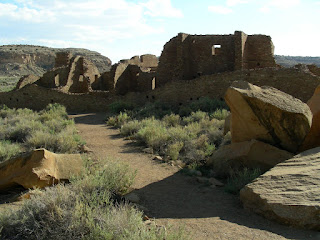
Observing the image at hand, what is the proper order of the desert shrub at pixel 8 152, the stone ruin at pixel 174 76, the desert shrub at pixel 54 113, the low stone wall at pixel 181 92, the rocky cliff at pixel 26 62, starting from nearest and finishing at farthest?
the desert shrub at pixel 8 152
the low stone wall at pixel 181 92
the desert shrub at pixel 54 113
the stone ruin at pixel 174 76
the rocky cliff at pixel 26 62

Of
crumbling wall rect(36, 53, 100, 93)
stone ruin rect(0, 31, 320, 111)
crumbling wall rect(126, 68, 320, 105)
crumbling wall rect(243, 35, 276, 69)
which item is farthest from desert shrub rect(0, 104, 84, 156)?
crumbling wall rect(243, 35, 276, 69)

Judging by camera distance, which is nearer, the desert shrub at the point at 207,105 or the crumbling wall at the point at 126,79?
the desert shrub at the point at 207,105

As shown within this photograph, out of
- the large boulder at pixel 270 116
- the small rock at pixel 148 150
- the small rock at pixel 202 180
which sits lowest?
the small rock at pixel 202 180

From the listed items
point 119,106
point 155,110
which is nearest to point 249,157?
point 155,110

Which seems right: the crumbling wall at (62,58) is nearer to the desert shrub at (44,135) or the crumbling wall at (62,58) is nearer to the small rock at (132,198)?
the desert shrub at (44,135)

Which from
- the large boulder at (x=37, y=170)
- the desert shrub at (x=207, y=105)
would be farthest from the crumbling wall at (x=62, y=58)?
the large boulder at (x=37, y=170)

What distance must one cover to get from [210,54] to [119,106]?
604cm

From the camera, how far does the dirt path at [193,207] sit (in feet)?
14.8

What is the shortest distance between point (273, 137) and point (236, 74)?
27.1 ft

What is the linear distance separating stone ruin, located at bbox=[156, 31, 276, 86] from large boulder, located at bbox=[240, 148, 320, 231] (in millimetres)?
12728

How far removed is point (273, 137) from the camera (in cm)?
729

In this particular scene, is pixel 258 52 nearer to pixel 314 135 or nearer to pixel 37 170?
pixel 314 135

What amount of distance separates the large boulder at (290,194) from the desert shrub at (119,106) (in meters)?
12.2

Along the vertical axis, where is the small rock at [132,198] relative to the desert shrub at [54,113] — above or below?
below
